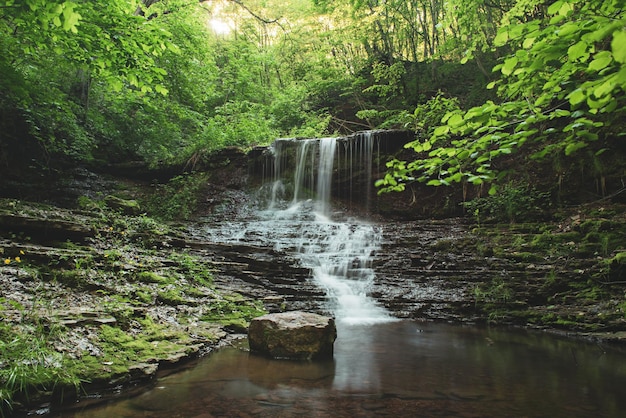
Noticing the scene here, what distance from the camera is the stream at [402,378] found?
2.94 metres

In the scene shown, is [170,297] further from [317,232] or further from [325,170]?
[325,170]

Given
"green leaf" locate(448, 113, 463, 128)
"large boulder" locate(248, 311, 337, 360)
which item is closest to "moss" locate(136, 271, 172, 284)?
"large boulder" locate(248, 311, 337, 360)

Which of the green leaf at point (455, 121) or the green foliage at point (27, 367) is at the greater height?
the green leaf at point (455, 121)

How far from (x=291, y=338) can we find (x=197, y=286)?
2.86m

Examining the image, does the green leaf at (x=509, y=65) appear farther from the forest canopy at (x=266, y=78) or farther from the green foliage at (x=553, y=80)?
the forest canopy at (x=266, y=78)

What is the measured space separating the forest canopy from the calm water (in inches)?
78.0

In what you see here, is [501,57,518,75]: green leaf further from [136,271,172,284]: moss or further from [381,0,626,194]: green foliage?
[136,271,172,284]: moss

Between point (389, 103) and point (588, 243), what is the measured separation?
42.6 feet

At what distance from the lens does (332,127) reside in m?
20.0

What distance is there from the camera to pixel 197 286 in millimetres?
6492

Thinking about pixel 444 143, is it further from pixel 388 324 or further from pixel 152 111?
pixel 152 111

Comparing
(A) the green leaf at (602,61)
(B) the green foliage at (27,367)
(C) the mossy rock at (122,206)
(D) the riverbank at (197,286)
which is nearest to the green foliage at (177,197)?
(C) the mossy rock at (122,206)

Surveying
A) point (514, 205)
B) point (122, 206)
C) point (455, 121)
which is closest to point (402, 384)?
point (455, 121)

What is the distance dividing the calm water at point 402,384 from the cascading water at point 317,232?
2260 mm
